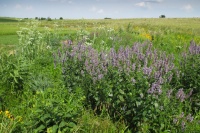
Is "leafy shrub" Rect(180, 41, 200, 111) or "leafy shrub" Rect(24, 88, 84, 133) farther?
"leafy shrub" Rect(180, 41, 200, 111)

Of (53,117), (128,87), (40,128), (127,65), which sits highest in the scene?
(127,65)

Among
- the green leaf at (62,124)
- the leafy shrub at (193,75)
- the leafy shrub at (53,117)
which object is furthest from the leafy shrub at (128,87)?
the green leaf at (62,124)

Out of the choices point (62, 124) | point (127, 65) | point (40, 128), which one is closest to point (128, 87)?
point (127, 65)

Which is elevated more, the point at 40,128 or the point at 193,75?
the point at 193,75

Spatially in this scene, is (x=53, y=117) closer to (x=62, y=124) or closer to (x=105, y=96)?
(x=62, y=124)

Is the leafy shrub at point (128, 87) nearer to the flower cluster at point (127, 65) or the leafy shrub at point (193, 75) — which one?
the flower cluster at point (127, 65)

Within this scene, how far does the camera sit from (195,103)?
5.05m

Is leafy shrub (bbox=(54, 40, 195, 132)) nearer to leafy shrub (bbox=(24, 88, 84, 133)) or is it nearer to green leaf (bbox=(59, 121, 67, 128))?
leafy shrub (bbox=(24, 88, 84, 133))

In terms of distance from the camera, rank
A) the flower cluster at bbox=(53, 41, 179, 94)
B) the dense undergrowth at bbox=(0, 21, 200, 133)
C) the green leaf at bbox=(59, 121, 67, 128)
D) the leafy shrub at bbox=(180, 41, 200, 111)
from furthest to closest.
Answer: the leafy shrub at bbox=(180, 41, 200, 111) → the flower cluster at bbox=(53, 41, 179, 94) → the dense undergrowth at bbox=(0, 21, 200, 133) → the green leaf at bbox=(59, 121, 67, 128)

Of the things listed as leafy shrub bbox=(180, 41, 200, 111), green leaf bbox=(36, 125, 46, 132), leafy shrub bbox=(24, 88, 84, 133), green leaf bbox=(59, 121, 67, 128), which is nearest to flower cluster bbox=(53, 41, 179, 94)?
leafy shrub bbox=(180, 41, 200, 111)

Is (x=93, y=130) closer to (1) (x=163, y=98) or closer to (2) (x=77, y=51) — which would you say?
(1) (x=163, y=98)

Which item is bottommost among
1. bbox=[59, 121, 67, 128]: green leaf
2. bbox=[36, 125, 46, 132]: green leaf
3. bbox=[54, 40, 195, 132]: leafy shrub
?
bbox=[36, 125, 46, 132]: green leaf

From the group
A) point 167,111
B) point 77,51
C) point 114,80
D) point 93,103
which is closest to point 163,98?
point 167,111

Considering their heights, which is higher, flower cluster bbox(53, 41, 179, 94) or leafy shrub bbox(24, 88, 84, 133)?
flower cluster bbox(53, 41, 179, 94)
